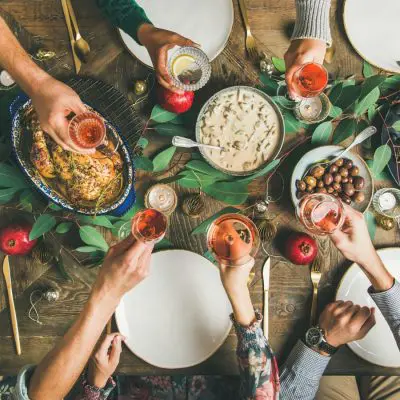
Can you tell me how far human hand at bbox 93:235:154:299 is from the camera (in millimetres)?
1116

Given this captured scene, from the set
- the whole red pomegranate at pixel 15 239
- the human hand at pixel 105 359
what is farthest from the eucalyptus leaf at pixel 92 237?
the human hand at pixel 105 359

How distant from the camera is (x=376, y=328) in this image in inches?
51.3

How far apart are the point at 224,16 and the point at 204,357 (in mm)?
976

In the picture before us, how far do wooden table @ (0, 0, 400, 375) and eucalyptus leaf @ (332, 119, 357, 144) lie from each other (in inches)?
5.7

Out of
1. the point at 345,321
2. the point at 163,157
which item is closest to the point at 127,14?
the point at 163,157

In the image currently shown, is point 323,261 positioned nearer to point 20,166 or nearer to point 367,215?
point 367,215

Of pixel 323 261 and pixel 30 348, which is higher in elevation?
pixel 323 261

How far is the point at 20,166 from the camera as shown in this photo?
3.93 feet

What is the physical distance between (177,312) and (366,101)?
0.81 meters

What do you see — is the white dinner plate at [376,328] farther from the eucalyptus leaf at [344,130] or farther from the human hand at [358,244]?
the eucalyptus leaf at [344,130]

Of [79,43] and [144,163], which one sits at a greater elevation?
[79,43]

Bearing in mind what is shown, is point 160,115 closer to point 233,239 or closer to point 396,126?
point 233,239

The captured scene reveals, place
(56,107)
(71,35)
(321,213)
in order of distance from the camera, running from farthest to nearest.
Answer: (71,35) → (321,213) → (56,107)


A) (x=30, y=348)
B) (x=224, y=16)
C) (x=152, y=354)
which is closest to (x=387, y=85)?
(x=224, y=16)
